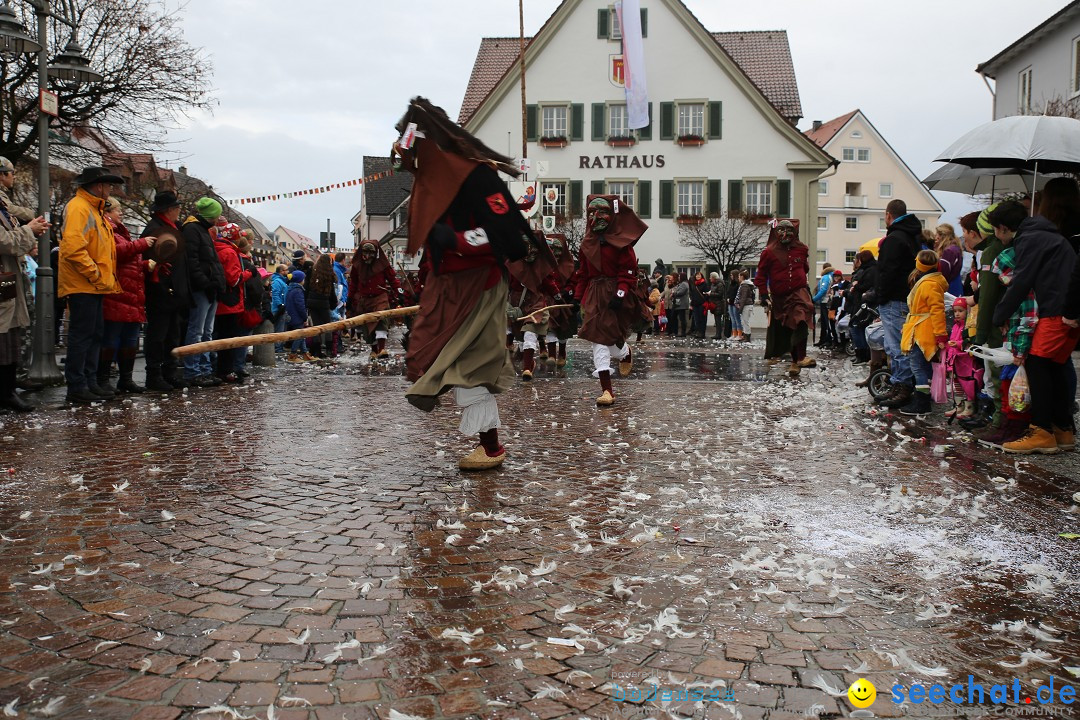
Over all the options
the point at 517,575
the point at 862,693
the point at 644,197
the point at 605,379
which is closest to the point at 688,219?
the point at 644,197

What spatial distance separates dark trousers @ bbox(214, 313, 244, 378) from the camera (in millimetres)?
11867

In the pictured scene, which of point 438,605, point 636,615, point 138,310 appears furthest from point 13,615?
point 138,310

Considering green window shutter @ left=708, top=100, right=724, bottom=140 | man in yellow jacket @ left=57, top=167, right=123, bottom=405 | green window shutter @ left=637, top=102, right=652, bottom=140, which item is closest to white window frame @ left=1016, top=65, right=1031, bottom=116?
green window shutter @ left=708, top=100, right=724, bottom=140

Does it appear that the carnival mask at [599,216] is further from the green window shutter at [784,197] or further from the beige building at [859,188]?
the beige building at [859,188]

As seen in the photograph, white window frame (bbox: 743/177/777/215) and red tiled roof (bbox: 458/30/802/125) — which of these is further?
red tiled roof (bbox: 458/30/802/125)

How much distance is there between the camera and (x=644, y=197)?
38.0 m

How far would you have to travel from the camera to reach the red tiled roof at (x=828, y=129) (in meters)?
69.1

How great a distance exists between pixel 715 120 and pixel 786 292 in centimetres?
2653

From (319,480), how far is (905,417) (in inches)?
240

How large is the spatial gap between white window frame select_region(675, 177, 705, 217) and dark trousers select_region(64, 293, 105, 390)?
31236mm

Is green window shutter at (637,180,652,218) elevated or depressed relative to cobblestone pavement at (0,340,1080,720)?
elevated

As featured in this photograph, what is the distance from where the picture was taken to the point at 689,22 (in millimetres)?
37250

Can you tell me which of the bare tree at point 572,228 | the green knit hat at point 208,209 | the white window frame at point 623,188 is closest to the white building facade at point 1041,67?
the white window frame at point 623,188

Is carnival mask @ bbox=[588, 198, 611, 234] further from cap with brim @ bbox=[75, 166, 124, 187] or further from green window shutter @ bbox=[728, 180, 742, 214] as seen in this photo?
green window shutter @ bbox=[728, 180, 742, 214]
